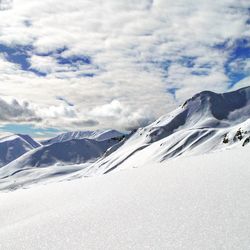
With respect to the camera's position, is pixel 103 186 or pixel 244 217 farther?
pixel 103 186

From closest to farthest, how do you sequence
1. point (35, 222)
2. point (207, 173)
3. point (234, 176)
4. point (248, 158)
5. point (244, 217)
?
point (244, 217) → point (35, 222) → point (234, 176) → point (207, 173) → point (248, 158)

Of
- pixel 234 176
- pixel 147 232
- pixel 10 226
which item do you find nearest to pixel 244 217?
pixel 147 232

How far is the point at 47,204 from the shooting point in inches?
385

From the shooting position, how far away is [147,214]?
706 centimetres

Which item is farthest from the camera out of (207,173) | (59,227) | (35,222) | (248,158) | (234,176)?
(248,158)

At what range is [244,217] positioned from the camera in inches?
240

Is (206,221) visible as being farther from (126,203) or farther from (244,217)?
(126,203)

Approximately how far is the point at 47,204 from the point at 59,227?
280 cm

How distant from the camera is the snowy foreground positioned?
580 centimetres

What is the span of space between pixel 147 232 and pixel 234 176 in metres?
3.34

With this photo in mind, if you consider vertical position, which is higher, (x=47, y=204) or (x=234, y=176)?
(x=234, y=176)

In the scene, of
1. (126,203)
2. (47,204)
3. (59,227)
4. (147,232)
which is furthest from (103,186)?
(147,232)

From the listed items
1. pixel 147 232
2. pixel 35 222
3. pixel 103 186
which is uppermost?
pixel 147 232

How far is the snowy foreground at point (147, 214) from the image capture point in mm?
5805
